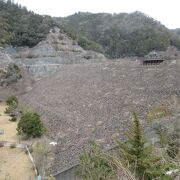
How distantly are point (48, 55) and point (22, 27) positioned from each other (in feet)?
49.3

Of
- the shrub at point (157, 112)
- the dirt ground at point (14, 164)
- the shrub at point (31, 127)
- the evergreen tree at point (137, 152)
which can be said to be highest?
the evergreen tree at point (137, 152)

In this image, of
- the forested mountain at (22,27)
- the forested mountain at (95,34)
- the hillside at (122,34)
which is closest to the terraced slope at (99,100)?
the forested mountain at (22,27)

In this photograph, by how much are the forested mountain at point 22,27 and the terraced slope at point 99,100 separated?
23935 millimetres

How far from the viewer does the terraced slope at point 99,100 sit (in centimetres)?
2041

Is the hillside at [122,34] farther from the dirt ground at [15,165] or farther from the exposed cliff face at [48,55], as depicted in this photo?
the dirt ground at [15,165]

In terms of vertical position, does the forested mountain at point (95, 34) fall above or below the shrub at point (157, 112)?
above

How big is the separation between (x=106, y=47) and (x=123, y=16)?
37233 mm

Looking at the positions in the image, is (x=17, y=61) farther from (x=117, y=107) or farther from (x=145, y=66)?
(x=117, y=107)

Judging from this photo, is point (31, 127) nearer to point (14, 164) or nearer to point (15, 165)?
point (14, 164)

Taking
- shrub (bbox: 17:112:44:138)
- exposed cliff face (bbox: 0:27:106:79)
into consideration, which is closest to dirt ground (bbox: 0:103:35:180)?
shrub (bbox: 17:112:44:138)

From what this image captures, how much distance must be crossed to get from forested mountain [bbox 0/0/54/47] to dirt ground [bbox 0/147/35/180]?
129ft

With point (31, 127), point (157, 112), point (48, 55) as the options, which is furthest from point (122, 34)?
point (157, 112)

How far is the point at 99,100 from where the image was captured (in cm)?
2745

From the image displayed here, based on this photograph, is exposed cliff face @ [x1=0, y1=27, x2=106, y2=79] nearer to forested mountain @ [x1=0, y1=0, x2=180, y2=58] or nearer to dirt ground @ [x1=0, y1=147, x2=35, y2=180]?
forested mountain @ [x1=0, y1=0, x2=180, y2=58]
